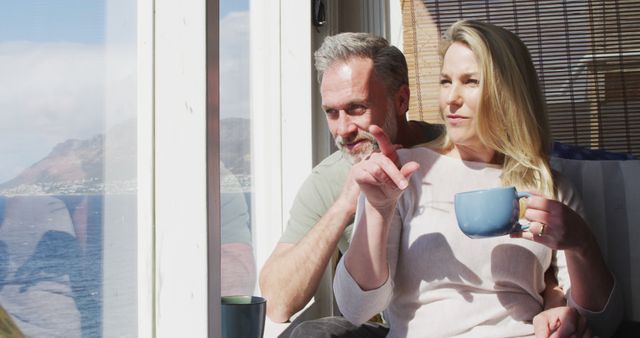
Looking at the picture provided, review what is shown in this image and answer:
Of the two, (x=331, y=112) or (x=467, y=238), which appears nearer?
(x=467, y=238)

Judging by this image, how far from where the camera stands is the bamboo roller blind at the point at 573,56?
282 centimetres

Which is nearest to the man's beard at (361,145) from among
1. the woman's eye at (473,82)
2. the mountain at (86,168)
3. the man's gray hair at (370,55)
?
the man's gray hair at (370,55)

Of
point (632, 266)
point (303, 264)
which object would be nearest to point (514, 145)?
point (632, 266)

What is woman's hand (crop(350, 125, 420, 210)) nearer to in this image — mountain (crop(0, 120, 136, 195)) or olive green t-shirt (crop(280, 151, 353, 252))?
mountain (crop(0, 120, 136, 195))

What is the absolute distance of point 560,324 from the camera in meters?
1.35

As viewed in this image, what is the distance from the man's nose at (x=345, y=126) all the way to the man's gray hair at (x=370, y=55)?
161mm

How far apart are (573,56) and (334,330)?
71.7 inches

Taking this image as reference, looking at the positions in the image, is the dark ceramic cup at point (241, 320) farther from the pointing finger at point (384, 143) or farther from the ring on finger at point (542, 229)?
the ring on finger at point (542, 229)

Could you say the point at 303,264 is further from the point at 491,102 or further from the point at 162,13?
the point at 162,13

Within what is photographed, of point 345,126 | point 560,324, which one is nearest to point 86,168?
point 560,324

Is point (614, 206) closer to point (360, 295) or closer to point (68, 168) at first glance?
point (360, 295)

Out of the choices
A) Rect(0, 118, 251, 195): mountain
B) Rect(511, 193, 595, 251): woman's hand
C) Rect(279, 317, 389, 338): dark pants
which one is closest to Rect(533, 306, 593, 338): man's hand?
Rect(511, 193, 595, 251): woman's hand

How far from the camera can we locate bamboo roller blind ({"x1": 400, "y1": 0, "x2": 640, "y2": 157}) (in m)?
2.82

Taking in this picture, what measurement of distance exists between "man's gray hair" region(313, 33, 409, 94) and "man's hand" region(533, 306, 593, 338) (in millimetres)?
916
